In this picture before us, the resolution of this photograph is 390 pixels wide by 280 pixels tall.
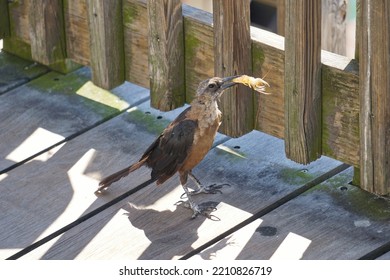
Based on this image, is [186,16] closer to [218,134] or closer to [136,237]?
[218,134]

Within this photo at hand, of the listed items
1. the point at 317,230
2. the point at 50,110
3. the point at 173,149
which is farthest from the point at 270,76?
the point at 50,110

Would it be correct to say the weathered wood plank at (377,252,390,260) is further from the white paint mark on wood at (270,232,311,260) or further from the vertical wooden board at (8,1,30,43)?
the vertical wooden board at (8,1,30,43)

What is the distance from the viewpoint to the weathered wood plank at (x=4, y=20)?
22.8ft

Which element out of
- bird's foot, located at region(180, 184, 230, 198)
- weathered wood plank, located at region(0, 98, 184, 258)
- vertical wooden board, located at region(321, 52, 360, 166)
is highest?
vertical wooden board, located at region(321, 52, 360, 166)

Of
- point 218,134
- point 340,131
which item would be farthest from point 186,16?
point 340,131

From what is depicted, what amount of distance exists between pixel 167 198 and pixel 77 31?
1497 millimetres

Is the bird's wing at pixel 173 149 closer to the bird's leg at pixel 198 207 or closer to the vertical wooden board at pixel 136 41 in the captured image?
the bird's leg at pixel 198 207

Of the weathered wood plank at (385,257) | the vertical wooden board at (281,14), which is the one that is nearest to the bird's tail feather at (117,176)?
the weathered wood plank at (385,257)

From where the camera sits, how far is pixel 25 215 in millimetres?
5484

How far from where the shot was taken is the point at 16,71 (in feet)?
22.9

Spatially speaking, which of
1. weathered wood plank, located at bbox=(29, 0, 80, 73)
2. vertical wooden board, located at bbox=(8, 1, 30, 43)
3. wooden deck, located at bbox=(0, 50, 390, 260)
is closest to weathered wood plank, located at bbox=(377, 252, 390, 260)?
wooden deck, located at bbox=(0, 50, 390, 260)

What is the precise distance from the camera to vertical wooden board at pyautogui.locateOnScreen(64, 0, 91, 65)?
6.52m

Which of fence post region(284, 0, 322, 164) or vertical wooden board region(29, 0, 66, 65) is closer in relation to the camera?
fence post region(284, 0, 322, 164)

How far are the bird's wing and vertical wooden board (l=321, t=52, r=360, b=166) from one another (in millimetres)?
672
